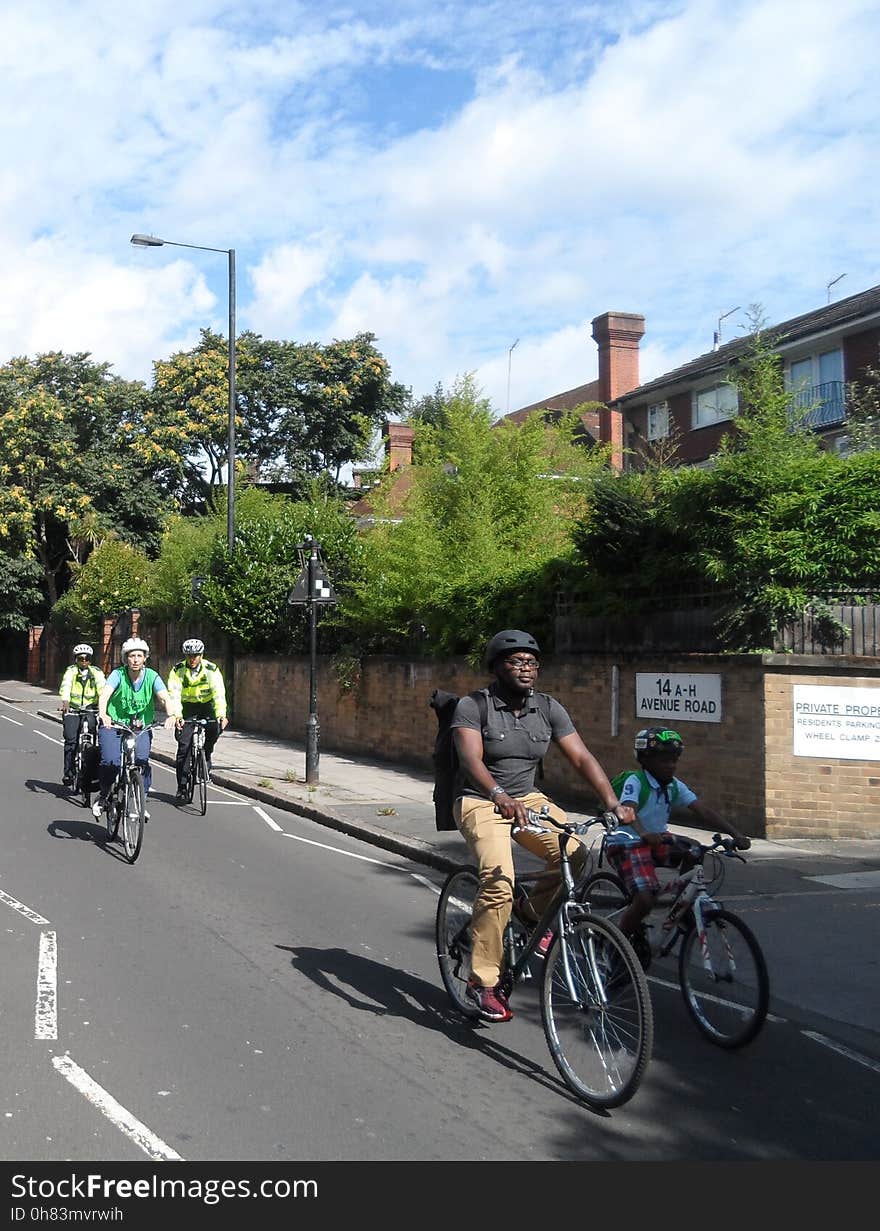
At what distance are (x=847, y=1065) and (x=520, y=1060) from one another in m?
1.56

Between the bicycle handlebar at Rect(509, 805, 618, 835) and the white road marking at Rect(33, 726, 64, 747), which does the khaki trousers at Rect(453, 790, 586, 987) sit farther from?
the white road marking at Rect(33, 726, 64, 747)

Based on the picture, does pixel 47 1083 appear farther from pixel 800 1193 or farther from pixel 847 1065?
pixel 847 1065

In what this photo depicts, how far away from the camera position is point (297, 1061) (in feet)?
16.9

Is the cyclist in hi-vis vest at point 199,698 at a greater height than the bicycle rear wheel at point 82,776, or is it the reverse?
the cyclist in hi-vis vest at point 199,698

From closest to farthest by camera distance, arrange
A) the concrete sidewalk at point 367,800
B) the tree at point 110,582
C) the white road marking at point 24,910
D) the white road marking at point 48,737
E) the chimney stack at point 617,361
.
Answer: the white road marking at point 24,910 → the concrete sidewalk at point 367,800 → the white road marking at point 48,737 → the chimney stack at point 617,361 → the tree at point 110,582

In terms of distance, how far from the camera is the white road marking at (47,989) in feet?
17.9

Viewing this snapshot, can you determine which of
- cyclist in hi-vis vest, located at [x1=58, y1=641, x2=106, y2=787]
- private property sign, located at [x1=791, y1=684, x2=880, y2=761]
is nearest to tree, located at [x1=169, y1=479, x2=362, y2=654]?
cyclist in hi-vis vest, located at [x1=58, y1=641, x2=106, y2=787]

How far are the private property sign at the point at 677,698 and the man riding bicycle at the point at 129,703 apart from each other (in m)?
5.20

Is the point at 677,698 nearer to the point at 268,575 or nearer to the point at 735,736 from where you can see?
the point at 735,736

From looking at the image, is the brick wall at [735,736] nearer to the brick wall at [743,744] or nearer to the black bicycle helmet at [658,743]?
the brick wall at [743,744]

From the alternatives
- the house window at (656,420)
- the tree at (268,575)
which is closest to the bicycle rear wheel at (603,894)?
the tree at (268,575)

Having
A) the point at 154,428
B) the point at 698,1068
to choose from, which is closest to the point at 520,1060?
the point at 698,1068

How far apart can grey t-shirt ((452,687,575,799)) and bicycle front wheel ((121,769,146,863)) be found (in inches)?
200

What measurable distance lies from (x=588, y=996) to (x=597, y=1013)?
0.08 metres
